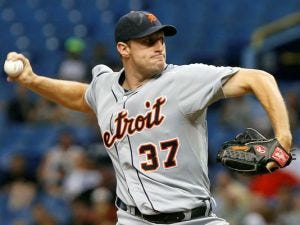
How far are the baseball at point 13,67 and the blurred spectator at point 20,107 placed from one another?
6.42 metres

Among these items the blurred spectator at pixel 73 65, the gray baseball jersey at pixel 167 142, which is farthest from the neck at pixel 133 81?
the blurred spectator at pixel 73 65

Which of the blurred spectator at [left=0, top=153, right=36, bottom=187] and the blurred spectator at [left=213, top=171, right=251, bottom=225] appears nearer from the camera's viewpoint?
the blurred spectator at [left=213, top=171, right=251, bottom=225]

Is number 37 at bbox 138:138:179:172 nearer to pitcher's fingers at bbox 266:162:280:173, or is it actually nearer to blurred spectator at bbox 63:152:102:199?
pitcher's fingers at bbox 266:162:280:173

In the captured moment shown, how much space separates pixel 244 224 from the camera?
8203 millimetres

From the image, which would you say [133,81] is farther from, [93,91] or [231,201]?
[231,201]

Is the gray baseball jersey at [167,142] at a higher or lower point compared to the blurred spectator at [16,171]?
higher

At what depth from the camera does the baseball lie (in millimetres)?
4941

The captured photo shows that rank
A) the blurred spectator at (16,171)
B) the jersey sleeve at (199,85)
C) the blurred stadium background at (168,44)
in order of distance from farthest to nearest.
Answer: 1. the blurred stadium background at (168,44)
2. the blurred spectator at (16,171)
3. the jersey sleeve at (199,85)

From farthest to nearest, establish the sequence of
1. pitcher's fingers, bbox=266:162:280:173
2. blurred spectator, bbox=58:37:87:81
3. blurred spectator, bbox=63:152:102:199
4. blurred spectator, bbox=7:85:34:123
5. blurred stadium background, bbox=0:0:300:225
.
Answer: blurred spectator, bbox=58:37:87:81 < blurred spectator, bbox=7:85:34:123 < blurred stadium background, bbox=0:0:300:225 < blurred spectator, bbox=63:152:102:199 < pitcher's fingers, bbox=266:162:280:173

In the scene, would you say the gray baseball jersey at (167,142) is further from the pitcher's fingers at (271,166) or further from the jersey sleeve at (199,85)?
the pitcher's fingers at (271,166)

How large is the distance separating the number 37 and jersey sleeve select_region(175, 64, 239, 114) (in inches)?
7.6

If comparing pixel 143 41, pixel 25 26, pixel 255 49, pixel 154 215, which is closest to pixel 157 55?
pixel 143 41

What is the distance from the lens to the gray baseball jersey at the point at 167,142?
4.43 metres

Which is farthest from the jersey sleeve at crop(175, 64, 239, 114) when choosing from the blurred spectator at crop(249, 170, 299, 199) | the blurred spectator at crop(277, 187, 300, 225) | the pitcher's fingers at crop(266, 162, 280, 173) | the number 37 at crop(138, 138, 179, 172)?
the blurred spectator at crop(249, 170, 299, 199)
